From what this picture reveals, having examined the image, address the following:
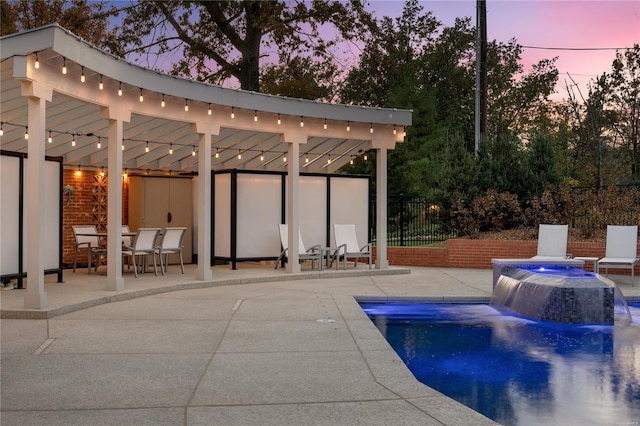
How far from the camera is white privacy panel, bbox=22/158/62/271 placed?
461 inches

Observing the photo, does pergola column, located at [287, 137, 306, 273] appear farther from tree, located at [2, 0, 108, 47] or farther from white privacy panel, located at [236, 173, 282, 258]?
tree, located at [2, 0, 108, 47]

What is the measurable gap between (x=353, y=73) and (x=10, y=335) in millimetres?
27837

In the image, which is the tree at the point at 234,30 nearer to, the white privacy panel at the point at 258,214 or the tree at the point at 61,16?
the tree at the point at 61,16

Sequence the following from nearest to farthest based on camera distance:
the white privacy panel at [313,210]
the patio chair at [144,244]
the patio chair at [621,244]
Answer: the patio chair at [144,244]
the patio chair at [621,244]
the white privacy panel at [313,210]

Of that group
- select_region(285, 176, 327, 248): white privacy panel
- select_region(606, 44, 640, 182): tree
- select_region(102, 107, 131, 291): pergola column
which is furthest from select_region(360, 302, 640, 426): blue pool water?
select_region(606, 44, 640, 182): tree

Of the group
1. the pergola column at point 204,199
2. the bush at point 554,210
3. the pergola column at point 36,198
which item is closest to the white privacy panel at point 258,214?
the pergola column at point 204,199

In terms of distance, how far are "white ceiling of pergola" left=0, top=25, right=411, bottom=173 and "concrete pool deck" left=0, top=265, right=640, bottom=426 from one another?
2966mm

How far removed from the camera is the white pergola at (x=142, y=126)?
28.5ft

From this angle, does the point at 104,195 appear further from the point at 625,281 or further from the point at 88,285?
the point at 625,281

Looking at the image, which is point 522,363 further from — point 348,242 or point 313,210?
point 313,210

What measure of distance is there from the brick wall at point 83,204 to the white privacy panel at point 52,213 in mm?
3084

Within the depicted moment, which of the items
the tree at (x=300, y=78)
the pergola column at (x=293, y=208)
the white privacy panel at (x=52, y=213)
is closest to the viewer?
the white privacy panel at (x=52, y=213)

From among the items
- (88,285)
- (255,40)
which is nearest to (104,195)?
(88,285)

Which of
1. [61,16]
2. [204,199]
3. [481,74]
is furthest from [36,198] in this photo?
[61,16]
